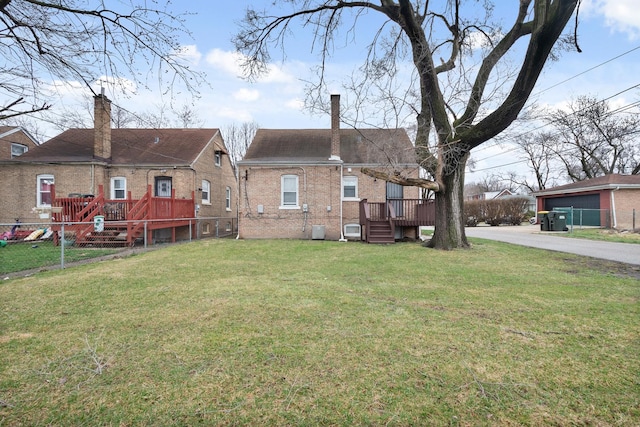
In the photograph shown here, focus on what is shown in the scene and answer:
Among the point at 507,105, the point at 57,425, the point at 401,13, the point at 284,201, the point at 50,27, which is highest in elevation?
the point at 401,13

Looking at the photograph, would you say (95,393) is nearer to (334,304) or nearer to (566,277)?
(334,304)

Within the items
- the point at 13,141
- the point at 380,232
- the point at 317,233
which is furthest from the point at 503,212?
the point at 13,141

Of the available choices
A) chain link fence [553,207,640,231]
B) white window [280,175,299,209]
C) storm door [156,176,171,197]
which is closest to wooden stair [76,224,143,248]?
storm door [156,176,171,197]

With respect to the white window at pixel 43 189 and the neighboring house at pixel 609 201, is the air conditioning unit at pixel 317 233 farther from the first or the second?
the neighboring house at pixel 609 201

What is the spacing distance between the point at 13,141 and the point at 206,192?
14.8 meters

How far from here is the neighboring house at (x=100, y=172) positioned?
16438 millimetres

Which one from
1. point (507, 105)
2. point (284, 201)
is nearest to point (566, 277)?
point (507, 105)

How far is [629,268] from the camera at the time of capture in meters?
8.09

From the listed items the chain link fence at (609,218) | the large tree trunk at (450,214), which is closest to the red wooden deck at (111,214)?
the large tree trunk at (450,214)

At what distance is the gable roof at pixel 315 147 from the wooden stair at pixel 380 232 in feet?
9.07

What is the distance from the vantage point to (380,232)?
575 inches

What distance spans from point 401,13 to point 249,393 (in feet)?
35.6

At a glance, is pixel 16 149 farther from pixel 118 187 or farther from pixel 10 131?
pixel 118 187

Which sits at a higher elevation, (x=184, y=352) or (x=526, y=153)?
(x=526, y=153)
